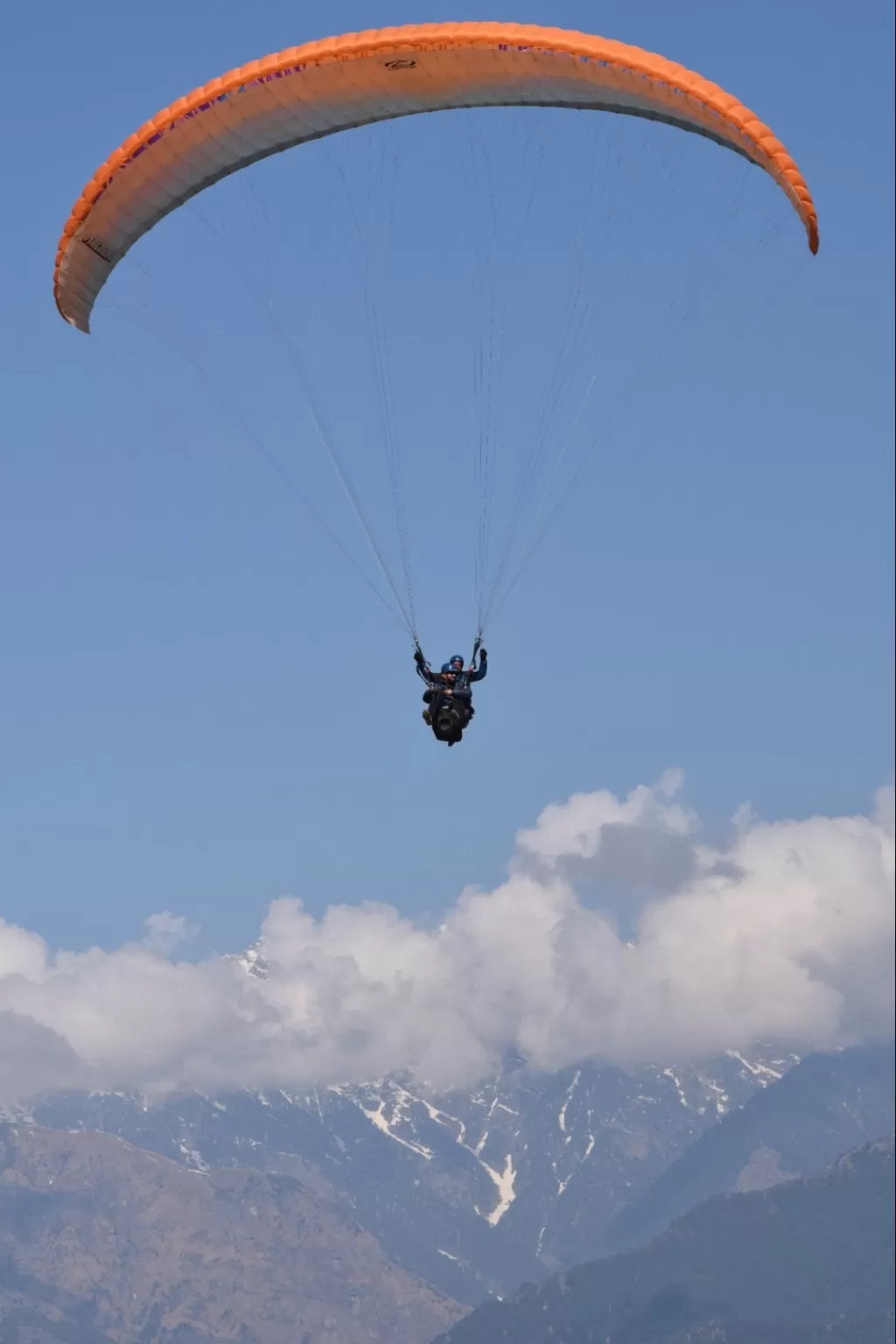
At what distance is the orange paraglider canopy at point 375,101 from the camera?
47062mm

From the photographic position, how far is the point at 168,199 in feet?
172

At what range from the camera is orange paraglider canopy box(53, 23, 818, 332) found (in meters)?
47.1

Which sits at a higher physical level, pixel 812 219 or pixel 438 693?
pixel 812 219

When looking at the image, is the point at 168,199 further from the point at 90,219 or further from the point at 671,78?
the point at 671,78

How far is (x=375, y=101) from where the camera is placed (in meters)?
50.2

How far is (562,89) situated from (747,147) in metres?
5.23

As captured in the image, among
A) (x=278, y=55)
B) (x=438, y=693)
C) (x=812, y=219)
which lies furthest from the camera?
(x=438, y=693)

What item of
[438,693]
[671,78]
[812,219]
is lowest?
[438,693]

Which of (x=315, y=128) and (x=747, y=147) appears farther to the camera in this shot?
(x=315, y=128)

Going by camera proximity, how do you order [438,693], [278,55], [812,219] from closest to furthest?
[812,219] → [278,55] → [438,693]

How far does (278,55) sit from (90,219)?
6.94m

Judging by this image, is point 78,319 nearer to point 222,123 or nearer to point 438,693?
point 222,123

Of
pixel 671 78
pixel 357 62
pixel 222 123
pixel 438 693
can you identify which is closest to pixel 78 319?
pixel 222 123

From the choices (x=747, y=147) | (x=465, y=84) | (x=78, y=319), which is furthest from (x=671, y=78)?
(x=78, y=319)
